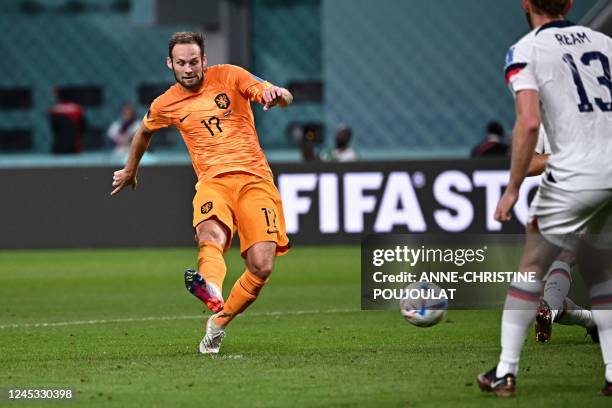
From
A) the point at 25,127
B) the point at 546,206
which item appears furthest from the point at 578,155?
the point at 25,127

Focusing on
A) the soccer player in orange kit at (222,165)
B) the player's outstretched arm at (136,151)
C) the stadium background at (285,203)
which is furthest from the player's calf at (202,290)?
the player's outstretched arm at (136,151)

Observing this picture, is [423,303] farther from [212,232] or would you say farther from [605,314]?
[605,314]

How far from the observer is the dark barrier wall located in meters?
17.6

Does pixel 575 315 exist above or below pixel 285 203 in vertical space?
above

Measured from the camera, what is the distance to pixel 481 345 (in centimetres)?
921

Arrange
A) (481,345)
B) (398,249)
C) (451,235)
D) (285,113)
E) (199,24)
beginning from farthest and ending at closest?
(285,113) → (199,24) → (451,235) → (398,249) → (481,345)

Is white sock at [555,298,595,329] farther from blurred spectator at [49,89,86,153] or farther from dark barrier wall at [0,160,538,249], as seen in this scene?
blurred spectator at [49,89,86,153]

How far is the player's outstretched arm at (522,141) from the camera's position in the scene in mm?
6727

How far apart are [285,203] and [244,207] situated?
9.00 meters

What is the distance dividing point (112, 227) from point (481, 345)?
989 centimetres

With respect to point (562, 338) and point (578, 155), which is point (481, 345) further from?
point (578, 155)

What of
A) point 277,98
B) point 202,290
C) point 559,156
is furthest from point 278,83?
point 559,156

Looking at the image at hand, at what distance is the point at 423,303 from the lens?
28.6ft

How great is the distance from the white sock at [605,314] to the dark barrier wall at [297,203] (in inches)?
393
